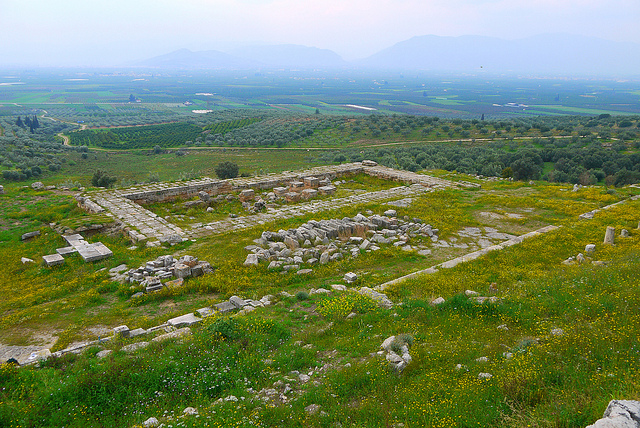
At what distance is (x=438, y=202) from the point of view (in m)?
18.0

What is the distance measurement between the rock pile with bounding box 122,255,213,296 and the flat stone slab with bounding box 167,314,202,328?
6.12 feet

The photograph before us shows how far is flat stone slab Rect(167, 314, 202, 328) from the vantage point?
26.3 feet

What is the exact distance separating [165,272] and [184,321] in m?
2.80

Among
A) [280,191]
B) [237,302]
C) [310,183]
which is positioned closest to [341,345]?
[237,302]

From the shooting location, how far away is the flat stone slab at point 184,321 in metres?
8.02

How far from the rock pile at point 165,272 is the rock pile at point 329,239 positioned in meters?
1.40

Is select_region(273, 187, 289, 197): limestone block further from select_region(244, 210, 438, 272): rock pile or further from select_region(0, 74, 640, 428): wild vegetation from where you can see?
select_region(244, 210, 438, 272): rock pile

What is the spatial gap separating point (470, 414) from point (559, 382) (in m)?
1.35

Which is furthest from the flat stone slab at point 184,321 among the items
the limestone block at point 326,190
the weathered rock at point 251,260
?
the limestone block at point 326,190

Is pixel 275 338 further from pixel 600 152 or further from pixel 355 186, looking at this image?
pixel 600 152

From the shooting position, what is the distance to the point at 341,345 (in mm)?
6918

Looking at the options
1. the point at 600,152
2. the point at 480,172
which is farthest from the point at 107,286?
the point at 600,152

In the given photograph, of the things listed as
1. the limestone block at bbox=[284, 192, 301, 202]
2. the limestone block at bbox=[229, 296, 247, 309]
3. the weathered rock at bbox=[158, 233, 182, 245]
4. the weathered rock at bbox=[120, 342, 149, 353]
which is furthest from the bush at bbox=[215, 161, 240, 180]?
the weathered rock at bbox=[120, 342, 149, 353]

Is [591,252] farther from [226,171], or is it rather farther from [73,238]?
[226,171]
